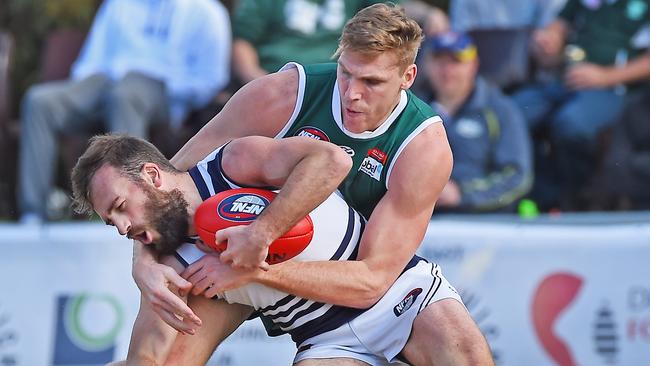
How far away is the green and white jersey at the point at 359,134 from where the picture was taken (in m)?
4.69

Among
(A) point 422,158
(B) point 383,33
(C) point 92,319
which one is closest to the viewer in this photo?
(B) point 383,33

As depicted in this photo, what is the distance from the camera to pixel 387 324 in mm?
4801

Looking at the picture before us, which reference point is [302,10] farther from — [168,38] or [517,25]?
[517,25]

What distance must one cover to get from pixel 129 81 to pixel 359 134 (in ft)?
10.2

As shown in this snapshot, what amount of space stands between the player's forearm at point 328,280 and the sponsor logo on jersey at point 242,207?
0.22 meters

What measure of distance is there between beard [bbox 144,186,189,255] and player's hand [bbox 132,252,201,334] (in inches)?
3.8

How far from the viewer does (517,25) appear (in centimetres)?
808

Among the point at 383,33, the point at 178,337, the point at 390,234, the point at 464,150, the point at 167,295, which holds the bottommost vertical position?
the point at 464,150

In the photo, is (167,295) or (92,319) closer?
(167,295)

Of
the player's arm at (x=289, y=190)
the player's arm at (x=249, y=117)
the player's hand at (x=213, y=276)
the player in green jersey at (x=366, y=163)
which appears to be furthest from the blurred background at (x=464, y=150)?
the player's arm at (x=289, y=190)

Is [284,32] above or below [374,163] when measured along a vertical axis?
below

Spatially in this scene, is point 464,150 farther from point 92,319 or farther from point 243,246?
point 243,246

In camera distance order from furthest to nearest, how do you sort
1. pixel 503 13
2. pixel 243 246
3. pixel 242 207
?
pixel 503 13 < pixel 242 207 < pixel 243 246

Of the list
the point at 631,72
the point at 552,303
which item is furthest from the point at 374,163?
the point at 631,72
